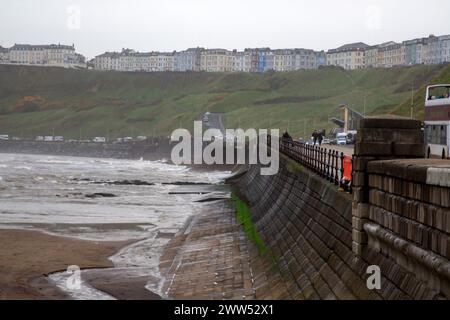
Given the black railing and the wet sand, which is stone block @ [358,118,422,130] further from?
the wet sand

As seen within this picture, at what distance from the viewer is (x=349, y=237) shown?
598 inches

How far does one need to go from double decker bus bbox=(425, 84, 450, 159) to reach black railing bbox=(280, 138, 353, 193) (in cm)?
319

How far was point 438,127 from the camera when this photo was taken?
1039 inches

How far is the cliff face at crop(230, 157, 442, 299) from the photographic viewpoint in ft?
39.6

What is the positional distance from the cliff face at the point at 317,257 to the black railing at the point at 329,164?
264 millimetres

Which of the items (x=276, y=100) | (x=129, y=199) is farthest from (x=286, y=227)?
(x=276, y=100)

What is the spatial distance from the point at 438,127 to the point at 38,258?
14574mm

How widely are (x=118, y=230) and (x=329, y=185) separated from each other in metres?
19.3

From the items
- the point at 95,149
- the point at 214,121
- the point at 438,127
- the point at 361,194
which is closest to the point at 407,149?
the point at 361,194

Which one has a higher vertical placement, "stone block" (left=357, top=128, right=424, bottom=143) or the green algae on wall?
"stone block" (left=357, top=128, right=424, bottom=143)

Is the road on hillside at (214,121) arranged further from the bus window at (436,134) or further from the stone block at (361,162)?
the stone block at (361,162)

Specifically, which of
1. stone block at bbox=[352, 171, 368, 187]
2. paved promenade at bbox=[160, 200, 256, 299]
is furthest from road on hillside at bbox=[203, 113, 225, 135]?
stone block at bbox=[352, 171, 368, 187]

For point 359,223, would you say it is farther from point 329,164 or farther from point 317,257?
point 329,164

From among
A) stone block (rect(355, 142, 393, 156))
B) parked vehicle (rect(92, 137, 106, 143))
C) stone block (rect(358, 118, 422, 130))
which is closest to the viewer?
stone block (rect(358, 118, 422, 130))
